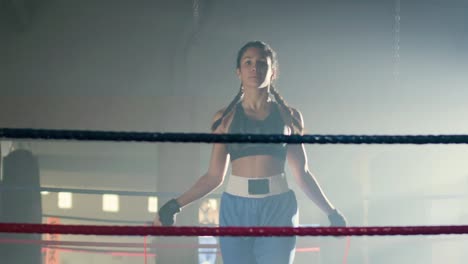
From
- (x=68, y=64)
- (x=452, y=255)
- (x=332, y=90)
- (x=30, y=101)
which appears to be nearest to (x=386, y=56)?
(x=332, y=90)

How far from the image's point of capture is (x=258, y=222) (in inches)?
70.9

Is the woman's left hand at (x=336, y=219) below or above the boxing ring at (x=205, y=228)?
below

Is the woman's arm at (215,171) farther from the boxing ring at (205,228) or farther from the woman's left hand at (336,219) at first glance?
the boxing ring at (205,228)

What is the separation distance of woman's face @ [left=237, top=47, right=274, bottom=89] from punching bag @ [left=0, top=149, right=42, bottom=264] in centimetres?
143

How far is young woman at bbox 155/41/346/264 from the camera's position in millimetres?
1698

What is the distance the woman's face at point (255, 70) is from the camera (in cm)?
212

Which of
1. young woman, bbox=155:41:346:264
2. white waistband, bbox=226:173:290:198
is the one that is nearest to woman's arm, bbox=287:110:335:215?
young woman, bbox=155:41:346:264

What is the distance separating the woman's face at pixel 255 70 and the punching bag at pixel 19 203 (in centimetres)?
143

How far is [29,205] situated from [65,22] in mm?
1092

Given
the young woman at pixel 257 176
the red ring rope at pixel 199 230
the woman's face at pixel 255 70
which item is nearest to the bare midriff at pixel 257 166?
the young woman at pixel 257 176

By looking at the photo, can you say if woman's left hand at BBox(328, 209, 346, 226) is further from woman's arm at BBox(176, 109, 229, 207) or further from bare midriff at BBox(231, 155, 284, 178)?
woman's arm at BBox(176, 109, 229, 207)

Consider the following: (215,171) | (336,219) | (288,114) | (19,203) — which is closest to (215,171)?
(215,171)

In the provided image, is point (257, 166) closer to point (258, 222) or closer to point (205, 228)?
point (258, 222)

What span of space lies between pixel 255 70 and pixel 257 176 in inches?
21.0
